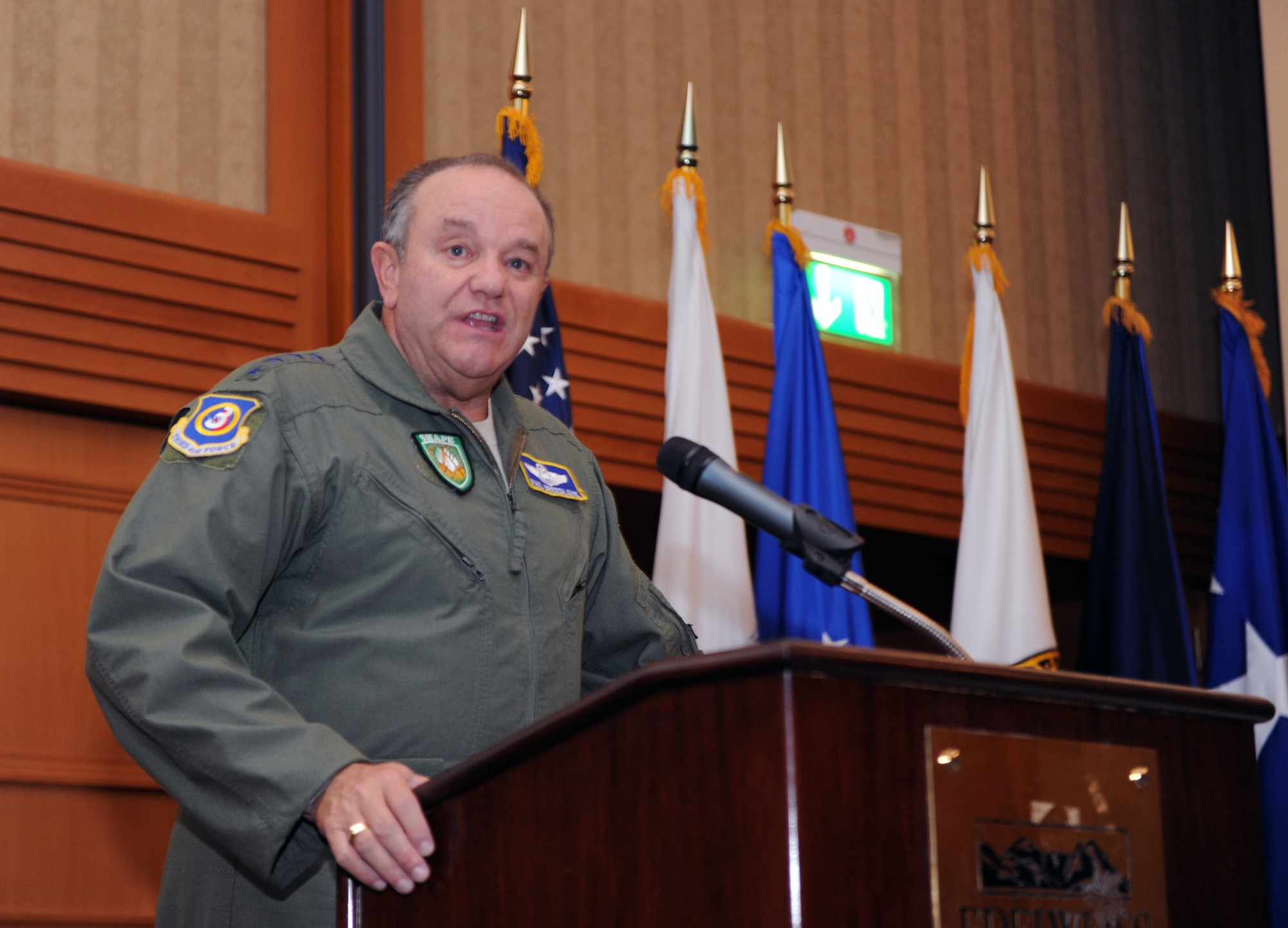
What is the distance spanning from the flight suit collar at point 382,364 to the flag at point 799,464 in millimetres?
1750

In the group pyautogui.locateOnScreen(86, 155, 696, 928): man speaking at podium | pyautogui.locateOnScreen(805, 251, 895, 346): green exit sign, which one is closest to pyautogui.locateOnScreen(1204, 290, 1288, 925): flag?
pyautogui.locateOnScreen(805, 251, 895, 346): green exit sign

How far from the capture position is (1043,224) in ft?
15.4

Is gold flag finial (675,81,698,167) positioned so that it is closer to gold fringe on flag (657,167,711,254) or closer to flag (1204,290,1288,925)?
gold fringe on flag (657,167,711,254)

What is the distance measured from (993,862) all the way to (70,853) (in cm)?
230

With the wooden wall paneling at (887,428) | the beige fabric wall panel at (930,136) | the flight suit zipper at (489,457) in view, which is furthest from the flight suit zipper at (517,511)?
the beige fabric wall panel at (930,136)

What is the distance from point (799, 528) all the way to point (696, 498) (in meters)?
1.98

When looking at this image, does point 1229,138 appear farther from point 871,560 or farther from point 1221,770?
point 1221,770

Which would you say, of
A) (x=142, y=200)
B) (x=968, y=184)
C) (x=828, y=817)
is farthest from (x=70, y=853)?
(x=968, y=184)

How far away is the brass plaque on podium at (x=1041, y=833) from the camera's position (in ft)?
3.61

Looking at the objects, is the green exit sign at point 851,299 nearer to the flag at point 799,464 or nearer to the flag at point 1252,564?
the flag at point 799,464

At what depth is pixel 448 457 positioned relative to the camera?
1.75m

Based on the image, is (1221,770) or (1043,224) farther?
(1043,224)

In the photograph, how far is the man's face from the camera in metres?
1.85

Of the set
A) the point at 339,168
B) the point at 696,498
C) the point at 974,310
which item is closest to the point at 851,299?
the point at 974,310
